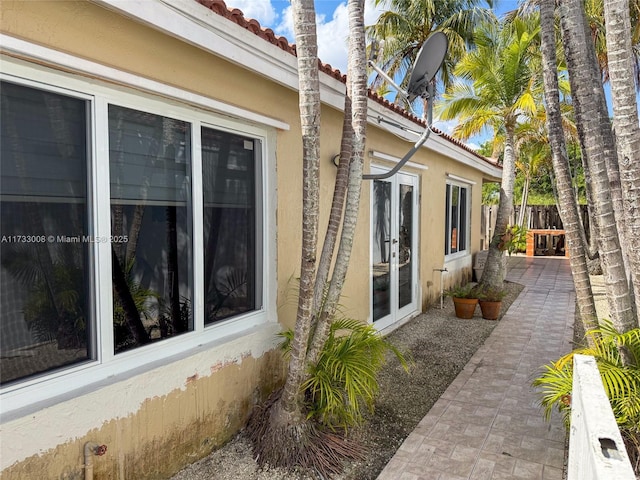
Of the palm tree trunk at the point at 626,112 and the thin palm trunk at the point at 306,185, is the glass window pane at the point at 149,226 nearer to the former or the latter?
the thin palm trunk at the point at 306,185

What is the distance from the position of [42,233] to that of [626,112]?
382 cm

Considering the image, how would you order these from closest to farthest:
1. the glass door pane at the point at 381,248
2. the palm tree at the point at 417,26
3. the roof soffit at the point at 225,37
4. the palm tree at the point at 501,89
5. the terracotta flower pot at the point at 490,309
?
the roof soffit at the point at 225,37 → the glass door pane at the point at 381,248 → the terracotta flower pot at the point at 490,309 → the palm tree at the point at 501,89 → the palm tree at the point at 417,26

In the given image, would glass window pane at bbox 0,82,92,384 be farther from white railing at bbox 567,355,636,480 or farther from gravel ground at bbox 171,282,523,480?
white railing at bbox 567,355,636,480

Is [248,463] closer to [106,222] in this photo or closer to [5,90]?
[106,222]

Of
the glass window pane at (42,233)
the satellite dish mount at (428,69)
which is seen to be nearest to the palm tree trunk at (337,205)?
the satellite dish mount at (428,69)

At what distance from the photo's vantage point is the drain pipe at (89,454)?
2469 mm

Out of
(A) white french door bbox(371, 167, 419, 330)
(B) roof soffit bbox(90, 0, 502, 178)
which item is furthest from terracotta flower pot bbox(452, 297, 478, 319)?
(B) roof soffit bbox(90, 0, 502, 178)

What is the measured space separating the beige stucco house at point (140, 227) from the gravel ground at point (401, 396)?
0.73 ft

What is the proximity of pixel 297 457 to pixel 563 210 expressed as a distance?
9.78 feet

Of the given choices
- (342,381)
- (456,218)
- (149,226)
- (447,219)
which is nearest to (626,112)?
(342,381)

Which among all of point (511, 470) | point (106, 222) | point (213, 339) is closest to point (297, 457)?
point (213, 339)

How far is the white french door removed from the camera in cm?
624

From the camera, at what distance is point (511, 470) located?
3145 mm

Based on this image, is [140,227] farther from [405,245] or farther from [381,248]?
[405,245]
